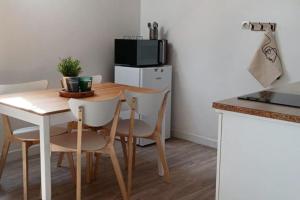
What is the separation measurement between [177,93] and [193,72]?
34 cm

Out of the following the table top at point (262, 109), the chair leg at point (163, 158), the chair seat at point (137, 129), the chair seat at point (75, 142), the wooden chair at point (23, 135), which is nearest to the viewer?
the table top at point (262, 109)

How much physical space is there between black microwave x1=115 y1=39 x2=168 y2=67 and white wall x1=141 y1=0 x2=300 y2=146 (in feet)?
0.72

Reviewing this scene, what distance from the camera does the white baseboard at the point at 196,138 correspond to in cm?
410

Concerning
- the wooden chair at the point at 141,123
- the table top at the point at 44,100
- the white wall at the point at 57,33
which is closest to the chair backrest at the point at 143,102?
the wooden chair at the point at 141,123

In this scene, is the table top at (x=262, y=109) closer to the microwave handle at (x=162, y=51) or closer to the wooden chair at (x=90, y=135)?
the wooden chair at (x=90, y=135)

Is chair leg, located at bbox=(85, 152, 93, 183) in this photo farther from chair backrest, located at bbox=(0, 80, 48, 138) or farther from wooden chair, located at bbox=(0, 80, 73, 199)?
chair backrest, located at bbox=(0, 80, 48, 138)

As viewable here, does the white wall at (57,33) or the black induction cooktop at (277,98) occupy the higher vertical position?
the white wall at (57,33)

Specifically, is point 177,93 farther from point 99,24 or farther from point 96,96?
point 96,96

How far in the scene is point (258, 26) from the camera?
3.49 metres

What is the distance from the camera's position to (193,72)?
4.14 m

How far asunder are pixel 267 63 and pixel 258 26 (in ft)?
1.18

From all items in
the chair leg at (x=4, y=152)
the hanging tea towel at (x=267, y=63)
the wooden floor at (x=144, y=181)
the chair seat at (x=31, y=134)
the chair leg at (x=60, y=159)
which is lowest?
the wooden floor at (x=144, y=181)

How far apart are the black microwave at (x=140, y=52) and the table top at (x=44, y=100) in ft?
2.46

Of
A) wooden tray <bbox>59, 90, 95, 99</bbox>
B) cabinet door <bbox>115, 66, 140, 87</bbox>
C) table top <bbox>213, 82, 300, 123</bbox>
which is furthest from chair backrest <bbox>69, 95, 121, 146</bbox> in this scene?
cabinet door <bbox>115, 66, 140, 87</bbox>
